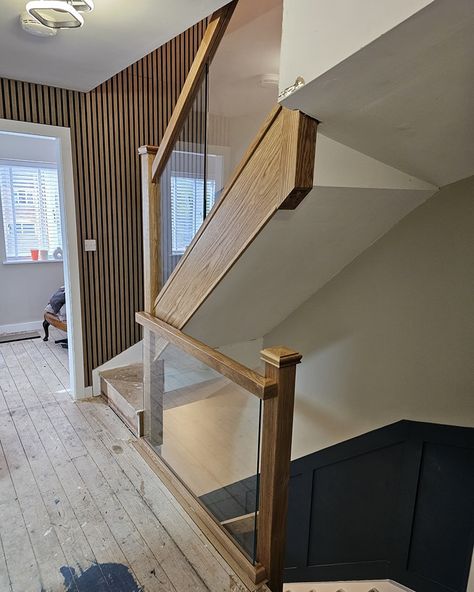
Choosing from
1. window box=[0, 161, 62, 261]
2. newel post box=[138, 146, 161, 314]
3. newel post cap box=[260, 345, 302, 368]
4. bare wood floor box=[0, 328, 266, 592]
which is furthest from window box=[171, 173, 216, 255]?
window box=[0, 161, 62, 261]

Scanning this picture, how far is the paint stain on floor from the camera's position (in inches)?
67.4

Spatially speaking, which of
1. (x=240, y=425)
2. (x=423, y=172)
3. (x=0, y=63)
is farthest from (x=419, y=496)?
(x=0, y=63)

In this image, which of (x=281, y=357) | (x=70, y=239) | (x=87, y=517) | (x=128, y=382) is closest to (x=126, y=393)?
(x=128, y=382)

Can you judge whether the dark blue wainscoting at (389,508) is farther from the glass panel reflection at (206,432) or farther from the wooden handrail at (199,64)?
the wooden handrail at (199,64)

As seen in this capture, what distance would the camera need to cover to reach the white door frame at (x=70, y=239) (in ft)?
9.95

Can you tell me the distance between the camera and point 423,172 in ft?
6.23

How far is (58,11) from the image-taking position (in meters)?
1.79

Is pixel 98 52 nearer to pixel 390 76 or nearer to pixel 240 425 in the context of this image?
pixel 390 76

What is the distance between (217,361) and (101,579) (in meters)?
1.06

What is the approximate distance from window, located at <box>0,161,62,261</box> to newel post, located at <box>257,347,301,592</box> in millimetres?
4674

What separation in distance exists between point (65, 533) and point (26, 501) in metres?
0.38

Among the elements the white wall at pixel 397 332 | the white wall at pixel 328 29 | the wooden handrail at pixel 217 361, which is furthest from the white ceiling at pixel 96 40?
the white wall at pixel 397 332

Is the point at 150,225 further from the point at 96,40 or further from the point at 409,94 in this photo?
the point at 409,94

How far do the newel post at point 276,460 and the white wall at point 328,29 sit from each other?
3.20 feet
